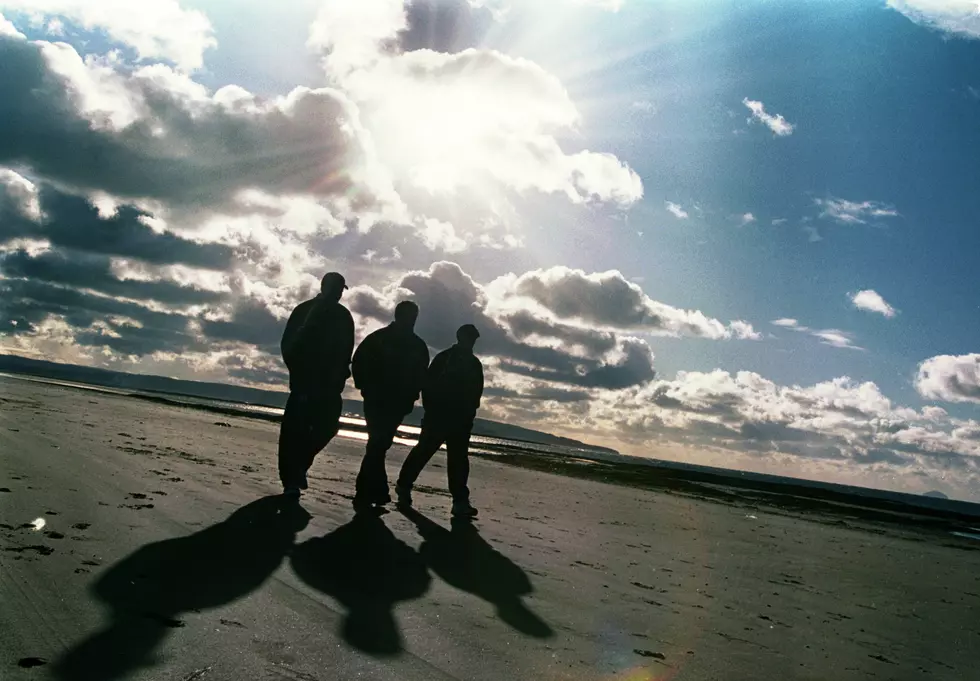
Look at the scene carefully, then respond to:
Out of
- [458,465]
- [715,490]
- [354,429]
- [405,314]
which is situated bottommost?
[354,429]

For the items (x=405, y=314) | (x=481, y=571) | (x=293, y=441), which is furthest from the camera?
(x=405, y=314)

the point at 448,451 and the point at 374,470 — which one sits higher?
the point at 448,451

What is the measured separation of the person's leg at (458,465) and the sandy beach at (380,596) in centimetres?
45

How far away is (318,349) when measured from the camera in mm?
8414

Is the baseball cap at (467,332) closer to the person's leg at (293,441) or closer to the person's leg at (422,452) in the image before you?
the person's leg at (422,452)

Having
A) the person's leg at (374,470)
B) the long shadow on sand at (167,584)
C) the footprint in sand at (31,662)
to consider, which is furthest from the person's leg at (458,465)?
the footprint in sand at (31,662)

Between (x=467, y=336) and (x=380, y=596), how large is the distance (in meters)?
5.98

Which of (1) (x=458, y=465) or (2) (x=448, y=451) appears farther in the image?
(2) (x=448, y=451)

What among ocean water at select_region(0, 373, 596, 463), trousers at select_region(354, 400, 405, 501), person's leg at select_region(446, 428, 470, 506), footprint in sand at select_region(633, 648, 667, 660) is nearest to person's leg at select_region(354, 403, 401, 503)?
trousers at select_region(354, 400, 405, 501)

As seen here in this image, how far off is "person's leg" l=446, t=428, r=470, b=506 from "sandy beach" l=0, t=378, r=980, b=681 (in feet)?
1.48

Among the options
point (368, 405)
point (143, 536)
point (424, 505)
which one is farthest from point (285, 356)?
point (143, 536)

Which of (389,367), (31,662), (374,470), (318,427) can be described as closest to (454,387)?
(389,367)

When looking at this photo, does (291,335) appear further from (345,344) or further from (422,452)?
(422,452)

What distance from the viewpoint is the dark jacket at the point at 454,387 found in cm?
977
